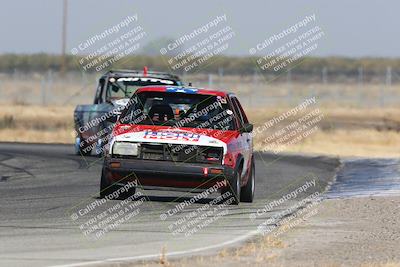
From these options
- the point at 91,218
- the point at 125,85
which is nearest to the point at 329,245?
the point at 91,218

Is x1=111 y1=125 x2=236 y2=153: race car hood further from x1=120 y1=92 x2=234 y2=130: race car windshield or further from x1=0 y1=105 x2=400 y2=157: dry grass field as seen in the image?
x1=0 y1=105 x2=400 y2=157: dry grass field

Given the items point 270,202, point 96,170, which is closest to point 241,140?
point 270,202

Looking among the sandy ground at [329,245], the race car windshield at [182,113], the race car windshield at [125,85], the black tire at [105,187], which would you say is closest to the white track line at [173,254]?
the sandy ground at [329,245]

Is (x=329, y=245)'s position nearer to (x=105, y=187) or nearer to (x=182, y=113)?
(x=105, y=187)

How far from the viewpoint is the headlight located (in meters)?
15.0

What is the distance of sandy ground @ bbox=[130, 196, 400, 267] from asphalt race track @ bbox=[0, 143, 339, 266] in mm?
468

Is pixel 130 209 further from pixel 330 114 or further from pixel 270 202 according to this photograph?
pixel 330 114

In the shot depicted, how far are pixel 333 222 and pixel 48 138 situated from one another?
23310mm

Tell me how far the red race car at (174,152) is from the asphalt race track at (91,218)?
338mm

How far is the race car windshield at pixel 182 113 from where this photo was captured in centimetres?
1570

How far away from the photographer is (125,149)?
15.1 metres

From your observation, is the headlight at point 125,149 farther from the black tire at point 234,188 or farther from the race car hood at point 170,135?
the black tire at point 234,188

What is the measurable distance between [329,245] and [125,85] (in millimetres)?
13565

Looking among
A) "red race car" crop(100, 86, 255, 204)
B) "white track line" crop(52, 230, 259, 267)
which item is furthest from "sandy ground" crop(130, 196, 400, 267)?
"red race car" crop(100, 86, 255, 204)
